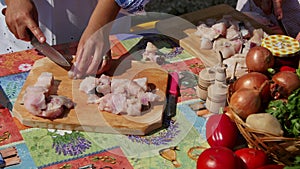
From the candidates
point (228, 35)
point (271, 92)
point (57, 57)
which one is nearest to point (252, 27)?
point (228, 35)

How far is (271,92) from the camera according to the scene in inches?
71.7

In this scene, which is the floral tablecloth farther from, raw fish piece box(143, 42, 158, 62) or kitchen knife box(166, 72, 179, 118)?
raw fish piece box(143, 42, 158, 62)

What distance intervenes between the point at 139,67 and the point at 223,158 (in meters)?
0.84

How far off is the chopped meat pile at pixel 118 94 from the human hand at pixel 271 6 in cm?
88

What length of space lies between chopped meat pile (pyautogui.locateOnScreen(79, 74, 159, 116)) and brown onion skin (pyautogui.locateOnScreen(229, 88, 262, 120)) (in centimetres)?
40

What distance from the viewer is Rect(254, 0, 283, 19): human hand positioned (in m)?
2.56

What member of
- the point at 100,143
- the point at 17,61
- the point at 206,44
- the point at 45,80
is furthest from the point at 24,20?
the point at 206,44

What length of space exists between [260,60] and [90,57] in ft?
2.40

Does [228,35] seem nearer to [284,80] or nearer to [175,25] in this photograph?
[175,25]

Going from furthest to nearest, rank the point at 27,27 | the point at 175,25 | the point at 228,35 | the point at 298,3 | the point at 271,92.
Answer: the point at 298,3 < the point at 175,25 < the point at 228,35 < the point at 27,27 < the point at 271,92

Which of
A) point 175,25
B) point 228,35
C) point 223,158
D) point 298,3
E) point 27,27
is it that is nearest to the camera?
point 223,158

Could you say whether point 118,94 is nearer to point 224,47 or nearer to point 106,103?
point 106,103

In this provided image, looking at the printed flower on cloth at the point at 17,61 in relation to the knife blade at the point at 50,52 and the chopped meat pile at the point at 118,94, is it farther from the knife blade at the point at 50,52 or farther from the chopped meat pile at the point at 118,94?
the chopped meat pile at the point at 118,94

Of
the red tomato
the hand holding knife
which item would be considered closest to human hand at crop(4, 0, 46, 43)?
the hand holding knife
